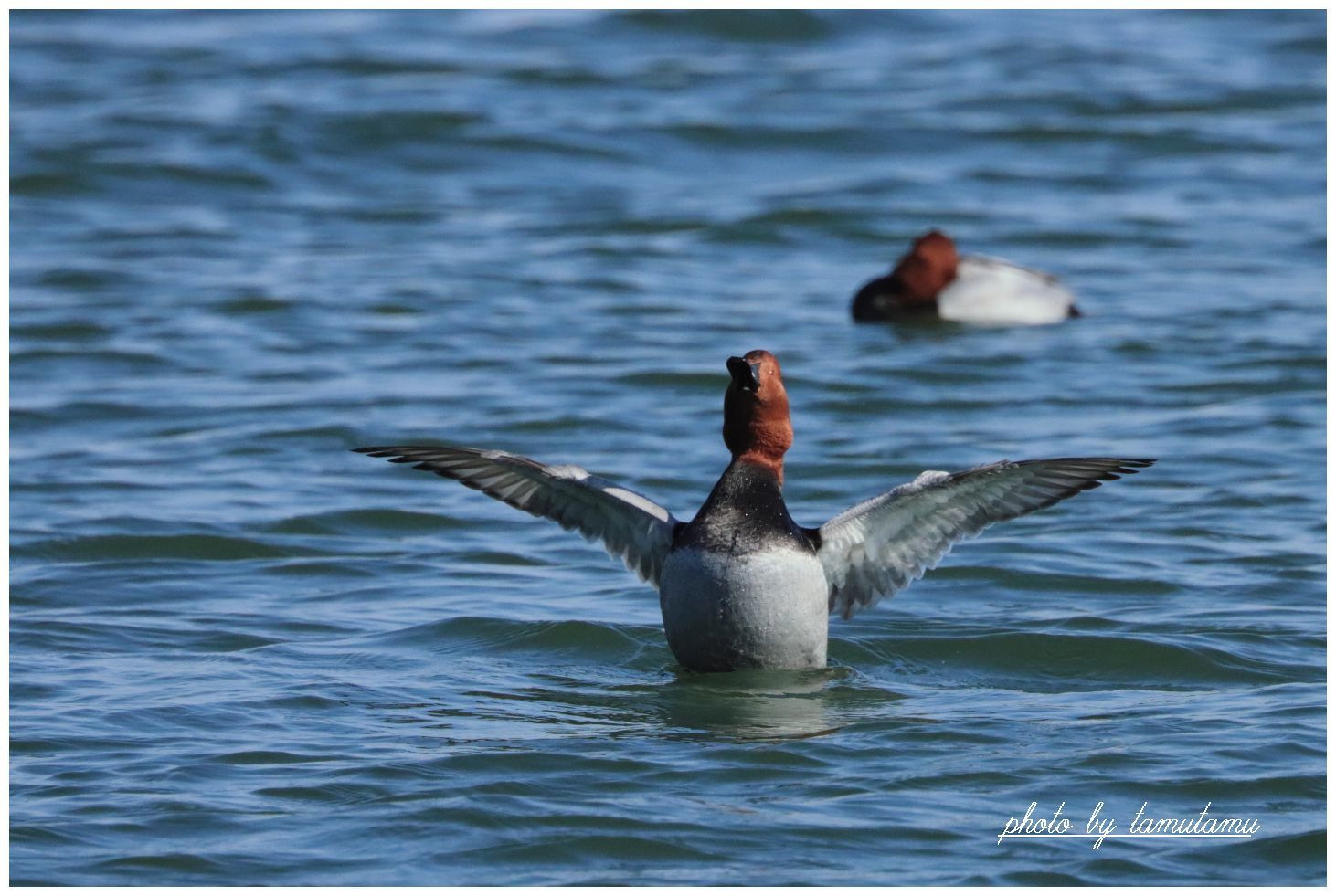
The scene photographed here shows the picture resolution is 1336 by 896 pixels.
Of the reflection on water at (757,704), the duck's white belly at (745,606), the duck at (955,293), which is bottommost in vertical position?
the reflection on water at (757,704)

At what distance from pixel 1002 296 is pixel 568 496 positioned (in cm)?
810

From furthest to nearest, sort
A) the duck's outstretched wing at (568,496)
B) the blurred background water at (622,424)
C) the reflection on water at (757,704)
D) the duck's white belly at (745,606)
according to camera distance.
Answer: the duck's outstretched wing at (568,496) → the duck's white belly at (745,606) → the reflection on water at (757,704) → the blurred background water at (622,424)

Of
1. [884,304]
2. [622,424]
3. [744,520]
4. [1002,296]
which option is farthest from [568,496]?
[1002,296]

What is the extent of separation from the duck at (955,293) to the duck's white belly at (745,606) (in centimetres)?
791

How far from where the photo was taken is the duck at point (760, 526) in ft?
22.5

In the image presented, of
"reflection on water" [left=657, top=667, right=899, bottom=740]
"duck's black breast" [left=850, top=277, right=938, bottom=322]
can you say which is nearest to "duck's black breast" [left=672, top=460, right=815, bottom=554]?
"reflection on water" [left=657, top=667, right=899, bottom=740]

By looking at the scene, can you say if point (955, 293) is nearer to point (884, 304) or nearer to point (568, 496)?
point (884, 304)

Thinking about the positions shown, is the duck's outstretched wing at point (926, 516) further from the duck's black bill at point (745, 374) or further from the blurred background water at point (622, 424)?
the duck's black bill at point (745, 374)

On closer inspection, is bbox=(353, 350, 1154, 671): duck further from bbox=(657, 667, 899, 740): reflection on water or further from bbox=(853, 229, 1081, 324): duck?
bbox=(853, 229, 1081, 324): duck

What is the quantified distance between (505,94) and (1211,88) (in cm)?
739

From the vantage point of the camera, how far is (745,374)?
23.3ft

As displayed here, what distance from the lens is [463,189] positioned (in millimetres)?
17922

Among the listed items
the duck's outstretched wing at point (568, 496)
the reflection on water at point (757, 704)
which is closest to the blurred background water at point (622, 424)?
the reflection on water at point (757, 704)

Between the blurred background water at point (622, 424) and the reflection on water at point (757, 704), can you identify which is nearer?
the blurred background water at point (622, 424)
